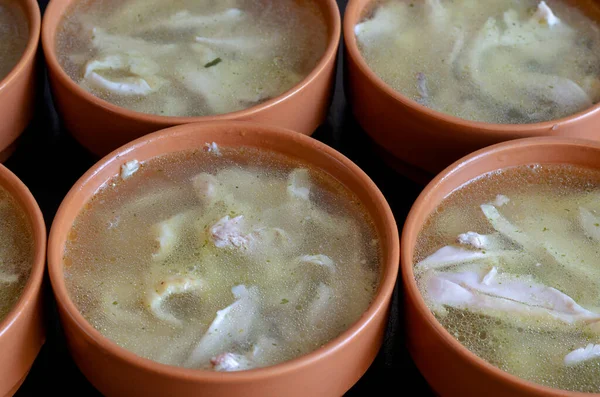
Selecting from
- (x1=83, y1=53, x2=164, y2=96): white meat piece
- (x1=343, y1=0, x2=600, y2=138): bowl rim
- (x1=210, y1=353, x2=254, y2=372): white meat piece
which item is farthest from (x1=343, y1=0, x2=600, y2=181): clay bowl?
(x1=210, y1=353, x2=254, y2=372): white meat piece

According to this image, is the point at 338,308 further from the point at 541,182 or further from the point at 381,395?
the point at 541,182

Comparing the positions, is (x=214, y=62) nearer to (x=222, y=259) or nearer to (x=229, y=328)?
(x=222, y=259)

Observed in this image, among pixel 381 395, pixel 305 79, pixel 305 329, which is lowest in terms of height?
pixel 381 395

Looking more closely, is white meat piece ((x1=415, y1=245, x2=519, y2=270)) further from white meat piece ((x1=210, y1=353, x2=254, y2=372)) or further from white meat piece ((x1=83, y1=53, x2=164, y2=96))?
white meat piece ((x1=83, y1=53, x2=164, y2=96))

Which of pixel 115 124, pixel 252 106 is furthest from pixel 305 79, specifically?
pixel 115 124

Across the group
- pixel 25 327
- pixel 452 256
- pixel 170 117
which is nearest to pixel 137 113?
pixel 170 117

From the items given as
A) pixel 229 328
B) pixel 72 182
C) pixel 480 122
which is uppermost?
pixel 480 122

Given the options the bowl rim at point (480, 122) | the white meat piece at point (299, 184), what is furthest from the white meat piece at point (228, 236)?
the bowl rim at point (480, 122)
